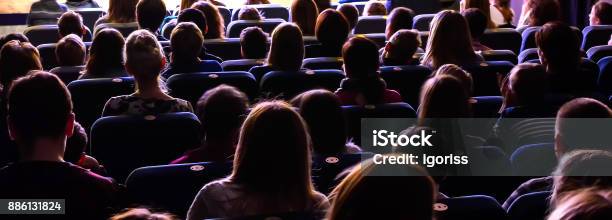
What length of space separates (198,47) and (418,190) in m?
3.23

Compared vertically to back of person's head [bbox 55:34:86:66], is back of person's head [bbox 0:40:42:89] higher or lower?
higher

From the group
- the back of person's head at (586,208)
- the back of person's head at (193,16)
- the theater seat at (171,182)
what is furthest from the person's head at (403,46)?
the back of person's head at (586,208)

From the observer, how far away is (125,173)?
11.8 feet

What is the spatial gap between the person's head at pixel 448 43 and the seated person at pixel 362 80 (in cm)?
81

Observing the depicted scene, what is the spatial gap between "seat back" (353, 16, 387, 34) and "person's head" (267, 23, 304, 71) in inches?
102

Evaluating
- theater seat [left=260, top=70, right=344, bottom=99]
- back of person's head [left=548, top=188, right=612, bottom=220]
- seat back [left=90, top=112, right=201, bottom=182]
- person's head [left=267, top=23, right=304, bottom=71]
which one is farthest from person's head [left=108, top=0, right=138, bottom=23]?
back of person's head [left=548, top=188, right=612, bottom=220]

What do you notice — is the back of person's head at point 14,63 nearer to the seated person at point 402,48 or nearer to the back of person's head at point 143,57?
the back of person's head at point 143,57

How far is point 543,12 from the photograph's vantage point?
6.61 m

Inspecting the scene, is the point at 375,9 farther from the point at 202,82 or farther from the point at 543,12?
the point at 202,82

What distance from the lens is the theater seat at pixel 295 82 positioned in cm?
446

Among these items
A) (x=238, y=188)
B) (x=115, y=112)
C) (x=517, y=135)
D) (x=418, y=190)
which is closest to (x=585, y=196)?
(x=418, y=190)

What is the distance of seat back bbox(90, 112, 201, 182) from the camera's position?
343cm

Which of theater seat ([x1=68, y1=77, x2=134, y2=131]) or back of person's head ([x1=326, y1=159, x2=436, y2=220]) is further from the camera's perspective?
theater seat ([x1=68, y1=77, x2=134, y2=131])

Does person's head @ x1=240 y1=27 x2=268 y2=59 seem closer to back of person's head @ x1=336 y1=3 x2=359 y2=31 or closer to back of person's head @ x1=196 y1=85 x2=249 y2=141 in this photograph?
back of person's head @ x1=336 y1=3 x2=359 y2=31
